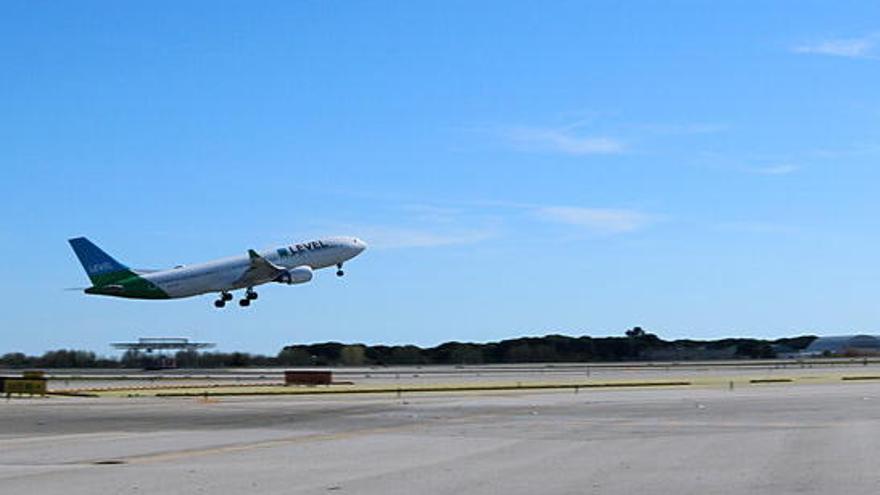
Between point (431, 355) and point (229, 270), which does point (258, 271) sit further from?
point (431, 355)

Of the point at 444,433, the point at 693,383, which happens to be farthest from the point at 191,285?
the point at 444,433

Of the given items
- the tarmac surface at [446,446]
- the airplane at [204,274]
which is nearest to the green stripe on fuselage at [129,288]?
the airplane at [204,274]

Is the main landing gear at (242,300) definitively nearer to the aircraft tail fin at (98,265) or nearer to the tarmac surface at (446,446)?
the aircraft tail fin at (98,265)

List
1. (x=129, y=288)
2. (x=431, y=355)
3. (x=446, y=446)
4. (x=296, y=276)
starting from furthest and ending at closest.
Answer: (x=431, y=355)
(x=129, y=288)
(x=296, y=276)
(x=446, y=446)

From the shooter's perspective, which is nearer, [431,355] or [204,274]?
[204,274]

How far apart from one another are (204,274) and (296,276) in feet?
23.1

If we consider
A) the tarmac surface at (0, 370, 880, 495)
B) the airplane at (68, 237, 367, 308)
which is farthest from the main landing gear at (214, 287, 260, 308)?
the tarmac surface at (0, 370, 880, 495)

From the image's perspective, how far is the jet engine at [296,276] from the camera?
3851 inches

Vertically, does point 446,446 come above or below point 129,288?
below

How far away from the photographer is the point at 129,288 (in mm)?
100188

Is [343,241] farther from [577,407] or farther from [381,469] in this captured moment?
[381,469]

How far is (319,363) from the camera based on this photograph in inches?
5758

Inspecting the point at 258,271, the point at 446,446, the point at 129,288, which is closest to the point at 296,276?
the point at 258,271

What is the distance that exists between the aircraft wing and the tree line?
30.7 metres
